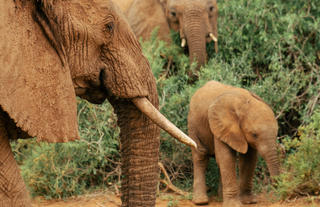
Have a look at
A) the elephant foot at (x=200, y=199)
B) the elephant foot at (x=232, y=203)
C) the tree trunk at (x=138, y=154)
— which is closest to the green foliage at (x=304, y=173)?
the elephant foot at (x=232, y=203)

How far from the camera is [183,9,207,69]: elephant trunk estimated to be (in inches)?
253

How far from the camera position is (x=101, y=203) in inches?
197

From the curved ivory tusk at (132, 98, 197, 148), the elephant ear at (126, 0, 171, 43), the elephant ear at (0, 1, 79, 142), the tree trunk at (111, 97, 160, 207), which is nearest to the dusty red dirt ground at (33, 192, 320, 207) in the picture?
the tree trunk at (111, 97, 160, 207)

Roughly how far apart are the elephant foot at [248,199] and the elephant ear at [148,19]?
8.38ft

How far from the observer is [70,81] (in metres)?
2.36

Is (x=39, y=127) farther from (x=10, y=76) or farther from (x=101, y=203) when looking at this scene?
(x=101, y=203)

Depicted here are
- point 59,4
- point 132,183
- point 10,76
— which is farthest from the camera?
point 132,183

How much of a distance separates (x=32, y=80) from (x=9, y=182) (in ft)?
1.11

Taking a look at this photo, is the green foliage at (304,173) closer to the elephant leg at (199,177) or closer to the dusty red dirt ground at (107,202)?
the dusty red dirt ground at (107,202)

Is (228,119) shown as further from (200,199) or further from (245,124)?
(200,199)

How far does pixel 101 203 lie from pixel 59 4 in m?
2.80

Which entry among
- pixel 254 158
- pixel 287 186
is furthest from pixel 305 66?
pixel 287 186

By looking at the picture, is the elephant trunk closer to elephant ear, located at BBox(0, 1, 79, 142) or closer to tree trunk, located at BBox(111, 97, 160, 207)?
tree trunk, located at BBox(111, 97, 160, 207)

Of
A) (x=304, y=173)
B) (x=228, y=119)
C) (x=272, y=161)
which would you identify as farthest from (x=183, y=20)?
(x=304, y=173)
